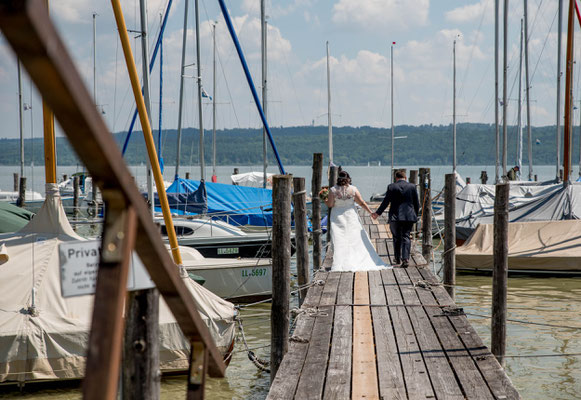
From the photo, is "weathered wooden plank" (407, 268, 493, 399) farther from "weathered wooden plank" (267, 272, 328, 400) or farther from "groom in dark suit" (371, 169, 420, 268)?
"groom in dark suit" (371, 169, 420, 268)

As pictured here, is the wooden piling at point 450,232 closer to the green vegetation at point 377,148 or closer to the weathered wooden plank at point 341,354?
the weathered wooden plank at point 341,354

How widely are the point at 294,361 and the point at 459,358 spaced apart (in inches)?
64.4

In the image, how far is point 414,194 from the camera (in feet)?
38.7

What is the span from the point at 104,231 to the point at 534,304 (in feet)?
47.6

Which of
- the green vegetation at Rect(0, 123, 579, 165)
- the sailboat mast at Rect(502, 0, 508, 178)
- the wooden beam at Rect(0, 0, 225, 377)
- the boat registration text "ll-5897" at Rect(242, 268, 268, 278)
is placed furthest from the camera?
the green vegetation at Rect(0, 123, 579, 165)

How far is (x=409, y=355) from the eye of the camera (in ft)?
21.4

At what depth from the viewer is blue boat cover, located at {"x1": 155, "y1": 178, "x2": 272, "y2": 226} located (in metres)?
21.8

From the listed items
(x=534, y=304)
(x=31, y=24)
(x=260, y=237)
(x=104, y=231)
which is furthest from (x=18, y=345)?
(x=534, y=304)

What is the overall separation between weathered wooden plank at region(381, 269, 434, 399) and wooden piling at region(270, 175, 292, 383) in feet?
4.50

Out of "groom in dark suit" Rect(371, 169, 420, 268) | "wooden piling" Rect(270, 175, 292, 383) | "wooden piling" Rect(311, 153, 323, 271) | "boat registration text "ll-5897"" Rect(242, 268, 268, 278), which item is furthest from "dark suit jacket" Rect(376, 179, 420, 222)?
"wooden piling" Rect(270, 175, 292, 383)

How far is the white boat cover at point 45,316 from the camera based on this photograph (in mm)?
7891

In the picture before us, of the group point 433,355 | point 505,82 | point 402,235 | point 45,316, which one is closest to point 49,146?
point 45,316

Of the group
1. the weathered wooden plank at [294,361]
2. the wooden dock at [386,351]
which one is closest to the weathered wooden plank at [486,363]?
the wooden dock at [386,351]

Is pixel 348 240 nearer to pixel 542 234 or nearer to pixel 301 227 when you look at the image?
pixel 301 227
